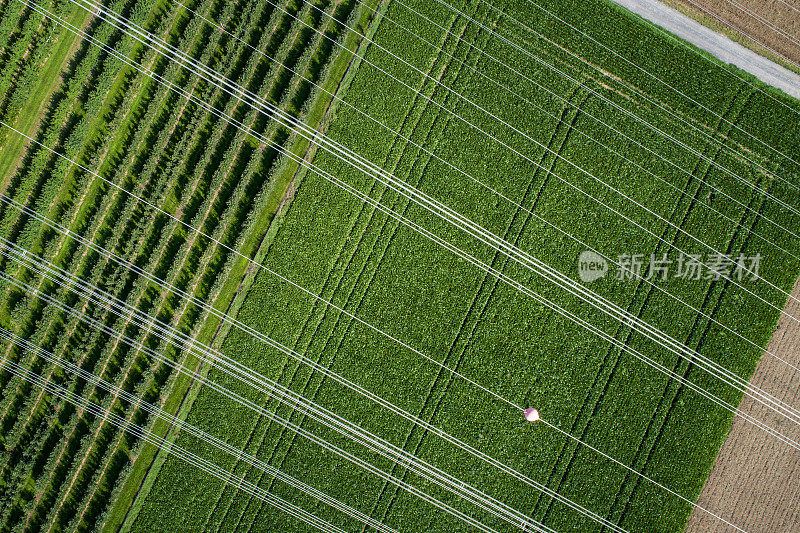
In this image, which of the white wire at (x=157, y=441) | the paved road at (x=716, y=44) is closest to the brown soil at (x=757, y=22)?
the paved road at (x=716, y=44)

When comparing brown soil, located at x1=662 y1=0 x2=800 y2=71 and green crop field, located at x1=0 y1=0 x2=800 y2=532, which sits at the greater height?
brown soil, located at x1=662 y1=0 x2=800 y2=71

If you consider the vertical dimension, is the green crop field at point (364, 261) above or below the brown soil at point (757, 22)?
below

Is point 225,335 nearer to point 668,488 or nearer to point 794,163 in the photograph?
point 668,488

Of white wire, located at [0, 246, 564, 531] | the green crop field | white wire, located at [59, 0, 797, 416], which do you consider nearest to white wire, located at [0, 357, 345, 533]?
the green crop field

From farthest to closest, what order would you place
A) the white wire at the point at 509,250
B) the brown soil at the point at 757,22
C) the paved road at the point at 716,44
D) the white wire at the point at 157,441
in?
the brown soil at the point at 757,22 < the paved road at the point at 716,44 < the white wire at the point at 509,250 < the white wire at the point at 157,441

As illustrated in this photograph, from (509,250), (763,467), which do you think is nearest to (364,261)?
(509,250)

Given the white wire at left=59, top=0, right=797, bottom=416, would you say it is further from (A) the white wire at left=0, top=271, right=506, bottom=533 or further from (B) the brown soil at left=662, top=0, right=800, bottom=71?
(B) the brown soil at left=662, top=0, right=800, bottom=71

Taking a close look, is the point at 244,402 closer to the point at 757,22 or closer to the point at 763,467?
the point at 763,467

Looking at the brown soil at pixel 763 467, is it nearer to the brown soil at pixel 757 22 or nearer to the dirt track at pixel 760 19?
the brown soil at pixel 757 22
